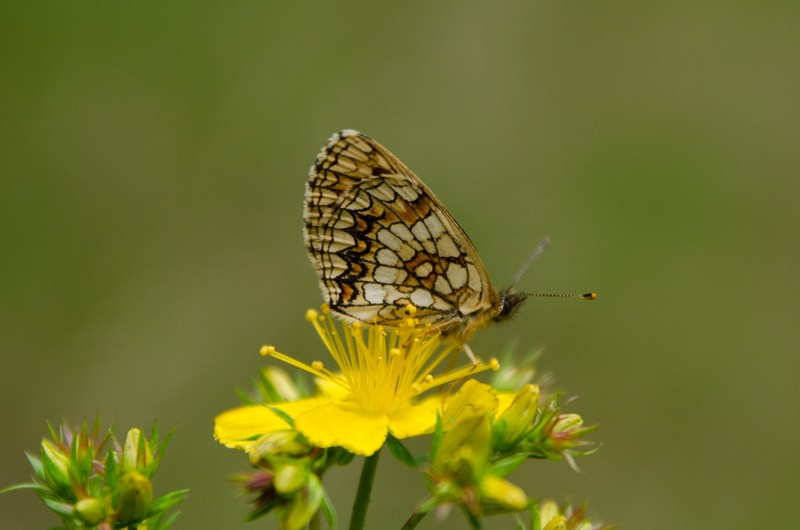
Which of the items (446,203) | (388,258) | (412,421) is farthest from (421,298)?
(446,203)

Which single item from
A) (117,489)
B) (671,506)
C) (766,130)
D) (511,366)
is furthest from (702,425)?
(117,489)

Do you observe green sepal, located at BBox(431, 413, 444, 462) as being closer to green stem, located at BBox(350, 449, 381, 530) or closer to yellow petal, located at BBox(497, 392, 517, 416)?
green stem, located at BBox(350, 449, 381, 530)

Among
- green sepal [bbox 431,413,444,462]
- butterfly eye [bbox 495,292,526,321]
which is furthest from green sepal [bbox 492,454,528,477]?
butterfly eye [bbox 495,292,526,321]

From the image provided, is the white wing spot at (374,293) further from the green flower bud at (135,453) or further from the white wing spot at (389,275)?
the green flower bud at (135,453)

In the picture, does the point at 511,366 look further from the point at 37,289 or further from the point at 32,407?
the point at 37,289

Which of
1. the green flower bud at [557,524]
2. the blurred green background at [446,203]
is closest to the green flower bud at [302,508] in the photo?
the green flower bud at [557,524]
